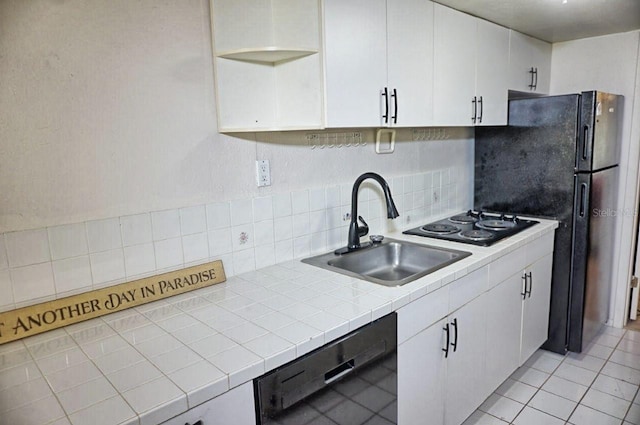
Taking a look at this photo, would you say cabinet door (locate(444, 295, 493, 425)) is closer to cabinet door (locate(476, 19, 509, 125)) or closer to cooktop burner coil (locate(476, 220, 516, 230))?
cooktop burner coil (locate(476, 220, 516, 230))

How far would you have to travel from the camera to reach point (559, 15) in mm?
2363

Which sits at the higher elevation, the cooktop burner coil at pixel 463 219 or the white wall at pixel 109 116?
the white wall at pixel 109 116

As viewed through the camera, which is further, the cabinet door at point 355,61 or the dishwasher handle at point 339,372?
the cabinet door at point 355,61

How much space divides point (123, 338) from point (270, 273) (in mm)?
654

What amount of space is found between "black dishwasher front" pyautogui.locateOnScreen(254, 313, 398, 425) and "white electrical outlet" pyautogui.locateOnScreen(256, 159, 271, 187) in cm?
76

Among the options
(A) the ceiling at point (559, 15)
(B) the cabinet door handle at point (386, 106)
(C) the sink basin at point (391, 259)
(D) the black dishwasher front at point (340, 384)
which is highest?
(A) the ceiling at point (559, 15)

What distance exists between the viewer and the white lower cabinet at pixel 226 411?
976 mm

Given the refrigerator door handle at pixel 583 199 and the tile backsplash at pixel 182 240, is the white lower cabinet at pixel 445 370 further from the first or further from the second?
the refrigerator door handle at pixel 583 199

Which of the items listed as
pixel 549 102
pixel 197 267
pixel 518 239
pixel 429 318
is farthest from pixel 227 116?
pixel 549 102

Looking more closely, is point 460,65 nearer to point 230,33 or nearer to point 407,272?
point 407,272

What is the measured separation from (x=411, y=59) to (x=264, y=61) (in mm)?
678

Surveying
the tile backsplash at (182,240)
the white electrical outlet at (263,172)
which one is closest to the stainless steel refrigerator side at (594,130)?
the tile backsplash at (182,240)

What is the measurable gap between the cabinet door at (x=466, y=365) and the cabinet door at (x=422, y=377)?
0.07m

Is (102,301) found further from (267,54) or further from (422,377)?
(422,377)
